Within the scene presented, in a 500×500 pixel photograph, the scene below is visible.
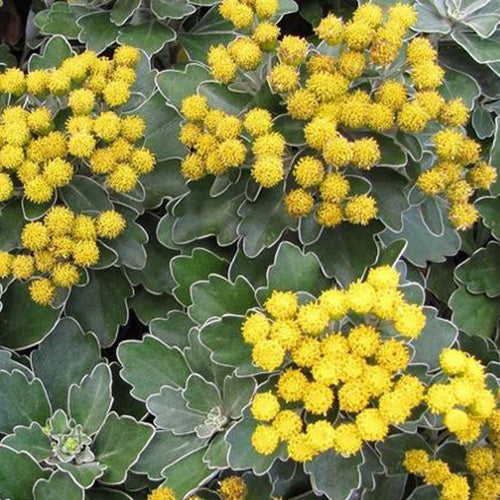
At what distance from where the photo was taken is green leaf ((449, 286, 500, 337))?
6.32ft

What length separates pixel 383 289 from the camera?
1.43 m

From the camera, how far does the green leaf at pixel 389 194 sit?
5.65 feet

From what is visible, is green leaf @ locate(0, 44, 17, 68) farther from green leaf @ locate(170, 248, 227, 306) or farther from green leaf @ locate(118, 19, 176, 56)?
green leaf @ locate(170, 248, 227, 306)

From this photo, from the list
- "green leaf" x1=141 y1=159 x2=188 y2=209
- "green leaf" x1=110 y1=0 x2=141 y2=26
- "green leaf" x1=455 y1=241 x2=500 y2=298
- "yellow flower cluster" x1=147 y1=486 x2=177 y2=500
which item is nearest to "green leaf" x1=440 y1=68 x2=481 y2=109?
"green leaf" x1=455 y1=241 x2=500 y2=298

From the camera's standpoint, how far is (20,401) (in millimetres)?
1790

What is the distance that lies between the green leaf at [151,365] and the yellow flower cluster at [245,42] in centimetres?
59

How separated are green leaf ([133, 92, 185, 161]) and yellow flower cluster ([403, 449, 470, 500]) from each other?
0.86m

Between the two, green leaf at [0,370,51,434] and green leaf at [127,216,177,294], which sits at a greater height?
green leaf at [127,216,177,294]

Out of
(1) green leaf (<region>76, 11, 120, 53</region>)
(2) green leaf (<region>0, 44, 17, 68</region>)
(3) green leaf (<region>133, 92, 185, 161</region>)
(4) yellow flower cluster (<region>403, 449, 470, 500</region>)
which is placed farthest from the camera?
(2) green leaf (<region>0, 44, 17, 68</region>)

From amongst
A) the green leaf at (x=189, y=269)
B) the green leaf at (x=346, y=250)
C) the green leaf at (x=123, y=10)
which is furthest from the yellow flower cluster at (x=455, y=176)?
the green leaf at (x=123, y=10)

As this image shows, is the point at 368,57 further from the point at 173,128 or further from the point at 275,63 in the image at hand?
the point at 173,128

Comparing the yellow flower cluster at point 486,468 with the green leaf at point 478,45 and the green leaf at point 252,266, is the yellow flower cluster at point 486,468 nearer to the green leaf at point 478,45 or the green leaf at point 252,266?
the green leaf at point 252,266

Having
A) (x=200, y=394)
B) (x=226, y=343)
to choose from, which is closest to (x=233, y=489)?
(x=200, y=394)

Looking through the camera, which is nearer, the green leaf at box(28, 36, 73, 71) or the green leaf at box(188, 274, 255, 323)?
the green leaf at box(188, 274, 255, 323)
